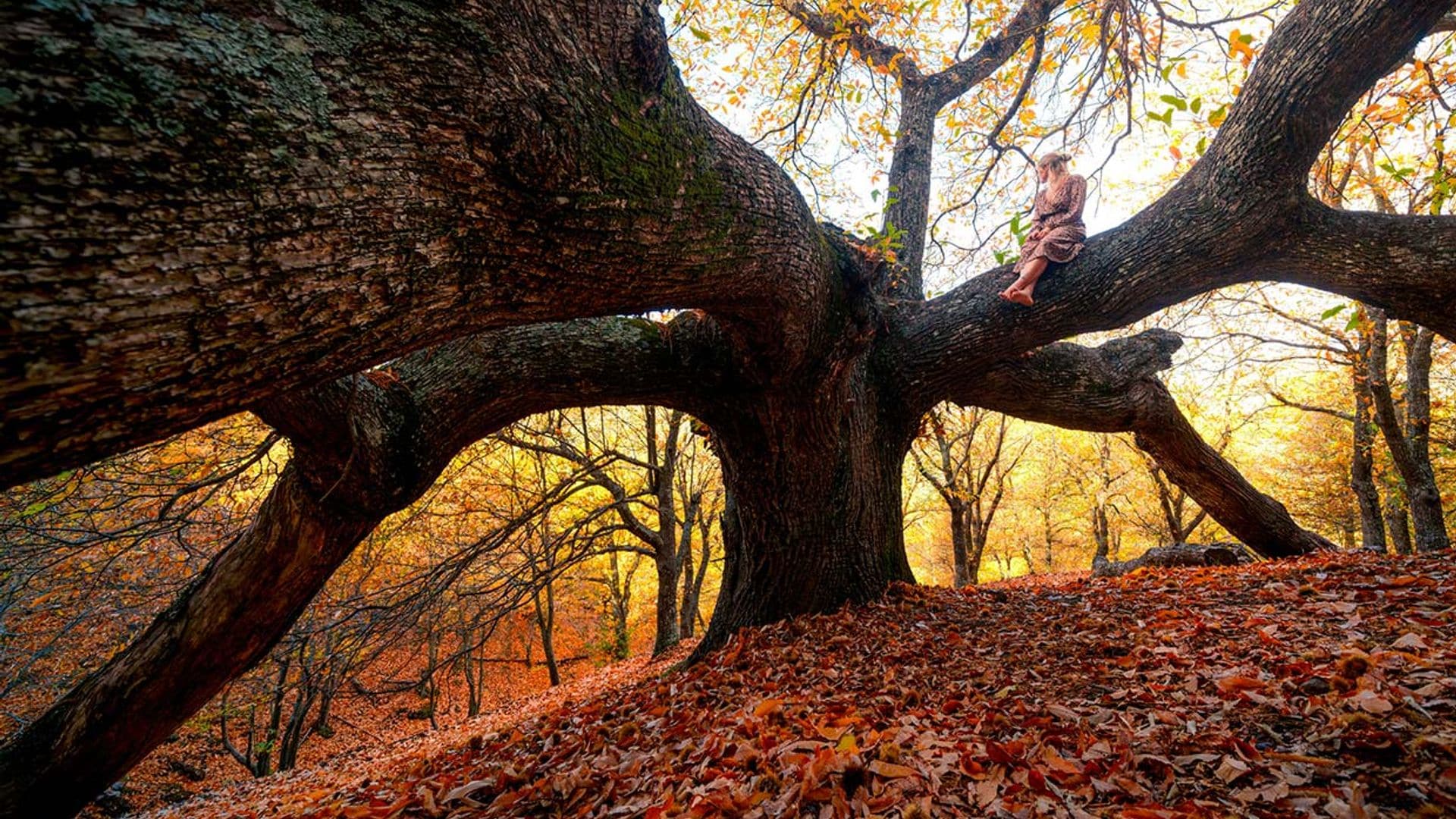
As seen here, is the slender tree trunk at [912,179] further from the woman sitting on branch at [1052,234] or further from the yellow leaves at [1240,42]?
the yellow leaves at [1240,42]

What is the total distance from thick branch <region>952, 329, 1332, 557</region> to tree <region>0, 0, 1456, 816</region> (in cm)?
3

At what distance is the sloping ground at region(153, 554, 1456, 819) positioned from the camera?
1557mm

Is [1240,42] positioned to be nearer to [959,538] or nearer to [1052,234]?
[1052,234]

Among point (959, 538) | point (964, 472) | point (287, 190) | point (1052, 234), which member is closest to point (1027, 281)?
point (1052, 234)

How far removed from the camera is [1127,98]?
15.6 feet

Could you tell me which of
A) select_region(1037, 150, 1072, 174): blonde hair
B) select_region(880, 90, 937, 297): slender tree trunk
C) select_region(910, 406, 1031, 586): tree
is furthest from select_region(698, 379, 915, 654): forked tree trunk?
select_region(910, 406, 1031, 586): tree

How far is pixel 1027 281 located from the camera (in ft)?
13.1

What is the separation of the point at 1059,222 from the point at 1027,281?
2.13 feet

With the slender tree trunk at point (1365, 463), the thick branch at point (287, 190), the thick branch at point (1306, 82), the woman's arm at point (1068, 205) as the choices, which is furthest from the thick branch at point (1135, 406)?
the slender tree trunk at point (1365, 463)

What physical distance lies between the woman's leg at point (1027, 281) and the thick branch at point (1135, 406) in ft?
2.80

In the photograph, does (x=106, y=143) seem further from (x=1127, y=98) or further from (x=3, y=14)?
(x=1127, y=98)

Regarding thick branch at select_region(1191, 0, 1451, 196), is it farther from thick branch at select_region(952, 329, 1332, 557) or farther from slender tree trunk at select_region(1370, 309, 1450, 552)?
slender tree trunk at select_region(1370, 309, 1450, 552)

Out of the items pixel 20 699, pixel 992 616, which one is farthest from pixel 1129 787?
pixel 20 699

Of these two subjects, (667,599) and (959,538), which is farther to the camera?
(959,538)
